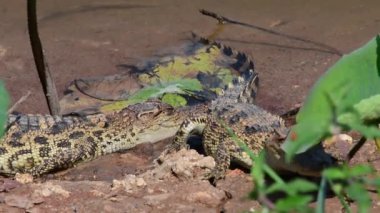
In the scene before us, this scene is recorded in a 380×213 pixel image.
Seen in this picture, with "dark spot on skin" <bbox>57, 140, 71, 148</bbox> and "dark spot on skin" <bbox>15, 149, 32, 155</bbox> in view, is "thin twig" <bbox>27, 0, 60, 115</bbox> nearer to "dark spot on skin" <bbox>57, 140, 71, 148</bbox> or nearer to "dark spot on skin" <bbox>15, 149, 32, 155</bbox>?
"dark spot on skin" <bbox>57, 140, 71, 148</bbox>

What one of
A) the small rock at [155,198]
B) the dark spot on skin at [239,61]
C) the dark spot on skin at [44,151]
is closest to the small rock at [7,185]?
the small rock at [155,198]

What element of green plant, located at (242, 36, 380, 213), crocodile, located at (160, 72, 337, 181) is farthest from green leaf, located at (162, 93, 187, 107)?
green plant, located at (242, 36, 380, 213)

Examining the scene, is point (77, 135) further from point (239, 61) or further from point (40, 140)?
point (239, 61)

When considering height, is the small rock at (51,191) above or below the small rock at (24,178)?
above

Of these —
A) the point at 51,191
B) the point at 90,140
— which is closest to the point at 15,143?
the point at 90,140

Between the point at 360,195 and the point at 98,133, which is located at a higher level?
the point at 360,195

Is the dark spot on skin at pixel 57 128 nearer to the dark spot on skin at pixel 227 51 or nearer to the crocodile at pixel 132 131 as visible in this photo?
the crocodile at pixel 132 131
